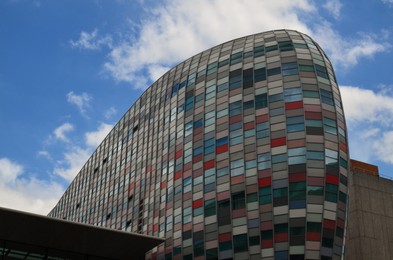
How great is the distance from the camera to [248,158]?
64.9 m

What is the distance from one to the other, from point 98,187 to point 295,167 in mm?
54084

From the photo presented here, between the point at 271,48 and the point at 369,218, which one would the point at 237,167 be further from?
the point at 369,218

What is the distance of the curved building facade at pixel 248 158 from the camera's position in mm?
60062

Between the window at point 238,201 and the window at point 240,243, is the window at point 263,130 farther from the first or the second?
the window at point 240,243

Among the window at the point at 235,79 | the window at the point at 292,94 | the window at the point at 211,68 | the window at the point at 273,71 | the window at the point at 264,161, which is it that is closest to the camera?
the window at the point at 264,161

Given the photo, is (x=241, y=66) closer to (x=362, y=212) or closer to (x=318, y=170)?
(x=318, y=170)

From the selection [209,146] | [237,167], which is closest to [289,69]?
[209,146]

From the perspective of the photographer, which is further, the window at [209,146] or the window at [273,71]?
the window at [209,146]

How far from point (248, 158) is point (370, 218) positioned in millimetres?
27111

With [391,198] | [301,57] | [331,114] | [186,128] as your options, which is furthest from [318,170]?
[391,198]

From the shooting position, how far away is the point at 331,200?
198ft

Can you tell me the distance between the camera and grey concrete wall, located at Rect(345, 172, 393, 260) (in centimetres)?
7825

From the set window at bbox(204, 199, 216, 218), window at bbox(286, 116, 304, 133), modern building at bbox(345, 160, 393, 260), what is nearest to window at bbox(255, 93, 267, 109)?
window at bbox(286, 116, 304, 133)

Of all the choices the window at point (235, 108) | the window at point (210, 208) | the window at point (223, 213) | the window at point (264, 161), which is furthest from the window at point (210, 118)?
the window at point (223, 213)
